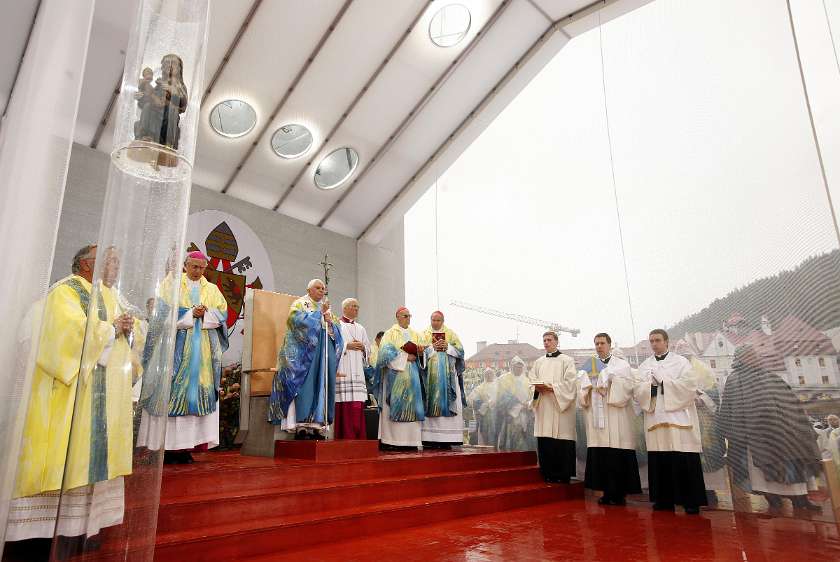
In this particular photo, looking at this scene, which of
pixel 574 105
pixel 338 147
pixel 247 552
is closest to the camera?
pixel 247 552

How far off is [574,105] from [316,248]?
5.14 metres

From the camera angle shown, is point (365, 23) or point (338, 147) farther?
point (338, 147)

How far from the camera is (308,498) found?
13.9ft

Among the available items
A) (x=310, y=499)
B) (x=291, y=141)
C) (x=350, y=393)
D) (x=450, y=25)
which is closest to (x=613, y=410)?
(x=350, y=393)

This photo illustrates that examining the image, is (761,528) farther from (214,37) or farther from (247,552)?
(214,37)

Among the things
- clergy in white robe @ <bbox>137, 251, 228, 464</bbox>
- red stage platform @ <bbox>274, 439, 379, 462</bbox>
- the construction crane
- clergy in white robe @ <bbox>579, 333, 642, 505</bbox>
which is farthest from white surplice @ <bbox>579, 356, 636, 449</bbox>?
clergy in white robe @ <bbox>137, 251, 228, 464</bbox>

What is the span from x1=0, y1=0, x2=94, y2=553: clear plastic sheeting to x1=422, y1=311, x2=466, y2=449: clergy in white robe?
19.1 ft

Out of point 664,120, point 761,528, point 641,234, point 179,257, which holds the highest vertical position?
point 664,120

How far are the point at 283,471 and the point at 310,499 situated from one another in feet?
1.16

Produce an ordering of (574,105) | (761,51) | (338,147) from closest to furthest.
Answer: (761,51) → (574,105) → (338,147)

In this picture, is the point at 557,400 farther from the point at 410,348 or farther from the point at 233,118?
the point at 233,118

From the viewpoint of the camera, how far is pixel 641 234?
286 inches

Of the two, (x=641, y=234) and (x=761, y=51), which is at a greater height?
(x=761, y=51)

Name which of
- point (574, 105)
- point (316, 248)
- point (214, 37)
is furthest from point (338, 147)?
point (574, 105)
